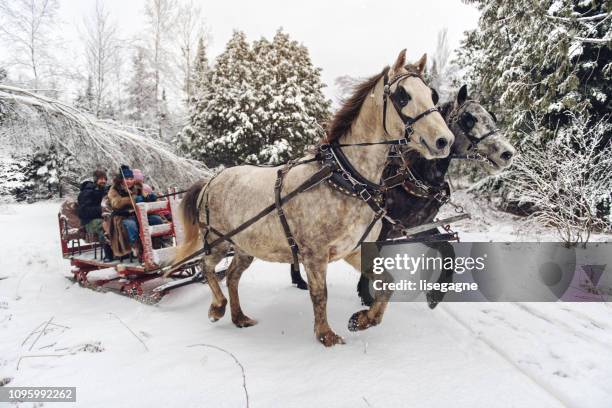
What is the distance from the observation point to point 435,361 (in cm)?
287

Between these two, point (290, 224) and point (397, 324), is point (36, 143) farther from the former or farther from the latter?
point (397, 324)

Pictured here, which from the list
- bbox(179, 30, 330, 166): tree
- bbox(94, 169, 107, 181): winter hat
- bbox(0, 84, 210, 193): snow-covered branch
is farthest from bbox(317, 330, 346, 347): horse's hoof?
bbox(179, 30, 330, 166): tree

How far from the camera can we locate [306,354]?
10.0ft

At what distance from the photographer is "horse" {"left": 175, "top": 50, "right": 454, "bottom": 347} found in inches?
103

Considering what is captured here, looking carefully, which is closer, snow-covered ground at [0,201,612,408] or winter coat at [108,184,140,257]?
snow-covered ground at [0,201,612,408]

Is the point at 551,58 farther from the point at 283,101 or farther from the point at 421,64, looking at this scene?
the point at 283,101

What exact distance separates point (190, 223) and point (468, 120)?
3465 mm

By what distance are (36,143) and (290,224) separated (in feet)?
19.0

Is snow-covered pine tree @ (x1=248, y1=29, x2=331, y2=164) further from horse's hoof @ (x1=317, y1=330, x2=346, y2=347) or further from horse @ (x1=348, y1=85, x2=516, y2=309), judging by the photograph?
horse's hoof @ (x1=317, y1=330, x2=346, y2=347)

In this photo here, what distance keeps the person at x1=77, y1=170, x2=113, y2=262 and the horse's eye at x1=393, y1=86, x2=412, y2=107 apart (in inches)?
202

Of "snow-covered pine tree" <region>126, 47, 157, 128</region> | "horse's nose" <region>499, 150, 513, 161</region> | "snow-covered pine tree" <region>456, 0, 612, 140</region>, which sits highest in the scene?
"snow-covered pine tree" <region>126, 47, 157, 128</region>

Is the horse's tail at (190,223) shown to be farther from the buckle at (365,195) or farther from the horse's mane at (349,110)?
the buckle at (365,195)

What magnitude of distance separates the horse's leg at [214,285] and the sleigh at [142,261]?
0.79m

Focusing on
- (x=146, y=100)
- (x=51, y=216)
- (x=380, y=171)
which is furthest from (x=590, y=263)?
(x=146, y=100)
